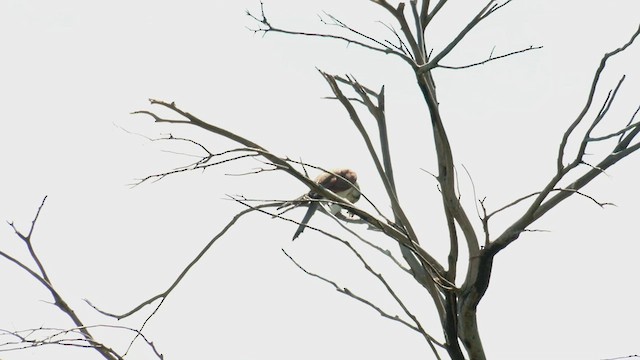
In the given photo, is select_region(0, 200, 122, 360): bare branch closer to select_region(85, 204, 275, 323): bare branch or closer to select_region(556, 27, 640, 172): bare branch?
select_region(85, 204, 275, 323): bare branch

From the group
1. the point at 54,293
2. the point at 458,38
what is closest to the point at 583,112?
the point at 458,38

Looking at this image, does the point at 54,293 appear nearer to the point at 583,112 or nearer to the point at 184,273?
the point at 184,273

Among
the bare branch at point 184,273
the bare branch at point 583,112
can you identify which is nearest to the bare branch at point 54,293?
the bare branch at point 184,273

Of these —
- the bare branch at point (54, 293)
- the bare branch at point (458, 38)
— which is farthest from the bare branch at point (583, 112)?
the bare branch at point (54, 293)

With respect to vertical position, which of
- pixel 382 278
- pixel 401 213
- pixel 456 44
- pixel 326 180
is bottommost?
pixel 382 278

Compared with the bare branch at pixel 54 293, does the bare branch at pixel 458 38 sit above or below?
above

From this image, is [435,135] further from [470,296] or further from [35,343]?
[35,343]

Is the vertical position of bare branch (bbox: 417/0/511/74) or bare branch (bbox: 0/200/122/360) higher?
bare branch (bbox: 417/0/511/74)

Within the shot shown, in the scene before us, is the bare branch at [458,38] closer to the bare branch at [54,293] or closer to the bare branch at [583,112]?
the bare branch at [583,112]

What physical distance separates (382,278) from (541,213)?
69cm

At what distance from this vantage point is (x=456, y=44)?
3551 millimetres

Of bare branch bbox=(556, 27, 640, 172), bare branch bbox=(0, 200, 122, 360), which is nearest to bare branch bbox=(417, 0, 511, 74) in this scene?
bare branch bbox=(556, 27, 640, 172)

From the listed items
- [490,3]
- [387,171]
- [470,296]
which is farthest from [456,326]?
[490,3]

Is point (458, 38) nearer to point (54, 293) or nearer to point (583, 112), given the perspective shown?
point (583, 112)
